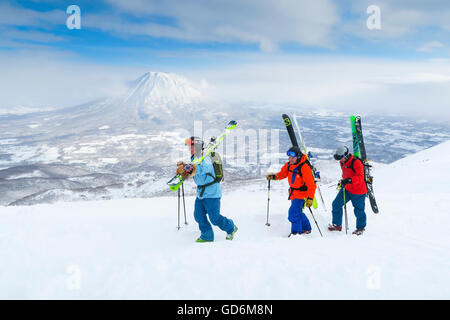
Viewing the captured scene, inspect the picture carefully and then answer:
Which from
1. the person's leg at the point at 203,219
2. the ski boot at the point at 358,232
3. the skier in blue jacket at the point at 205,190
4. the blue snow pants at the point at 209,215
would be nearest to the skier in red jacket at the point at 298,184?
the ski boot at the point at 358,232

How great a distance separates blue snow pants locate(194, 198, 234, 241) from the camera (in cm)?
623

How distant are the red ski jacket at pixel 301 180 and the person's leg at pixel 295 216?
15 cm

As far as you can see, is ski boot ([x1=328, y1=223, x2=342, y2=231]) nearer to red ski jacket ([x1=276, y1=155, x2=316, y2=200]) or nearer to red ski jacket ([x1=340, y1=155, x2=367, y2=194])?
red ski jacket ([x1=340, y1=155, x2=367, y2=194])

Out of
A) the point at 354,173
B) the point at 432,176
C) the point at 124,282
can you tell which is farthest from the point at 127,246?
the point at 432,176

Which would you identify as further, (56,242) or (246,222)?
(246,222)

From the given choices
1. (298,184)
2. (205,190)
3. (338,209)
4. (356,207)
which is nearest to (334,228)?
(338,209)

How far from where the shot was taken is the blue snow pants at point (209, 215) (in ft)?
20.4

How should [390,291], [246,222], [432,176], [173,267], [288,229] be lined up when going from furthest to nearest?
[432,176]
[246,222]
[288,229]
[173,267]
[390,291]

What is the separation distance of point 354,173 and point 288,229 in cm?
238

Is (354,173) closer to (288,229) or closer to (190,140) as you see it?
(288,229)

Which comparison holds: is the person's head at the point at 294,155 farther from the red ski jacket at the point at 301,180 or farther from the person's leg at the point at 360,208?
the person's leg at the point at 360,208

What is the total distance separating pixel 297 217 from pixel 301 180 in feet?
3.29

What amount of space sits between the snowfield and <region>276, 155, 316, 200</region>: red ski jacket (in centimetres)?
120

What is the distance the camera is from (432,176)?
59.3 feet
